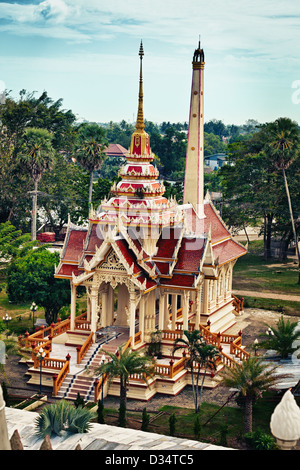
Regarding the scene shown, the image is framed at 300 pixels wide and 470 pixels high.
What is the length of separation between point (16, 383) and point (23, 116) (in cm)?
4231

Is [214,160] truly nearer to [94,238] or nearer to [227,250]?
[227,250]

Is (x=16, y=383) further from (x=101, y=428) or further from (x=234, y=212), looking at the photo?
(x=234, y=212)

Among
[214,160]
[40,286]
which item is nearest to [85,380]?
[40,286]

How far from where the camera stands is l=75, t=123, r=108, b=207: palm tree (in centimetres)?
5706

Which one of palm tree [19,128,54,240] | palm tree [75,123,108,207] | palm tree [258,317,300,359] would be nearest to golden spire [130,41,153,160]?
palm tree [258,317,300,359]

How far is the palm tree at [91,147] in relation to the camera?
5706cm

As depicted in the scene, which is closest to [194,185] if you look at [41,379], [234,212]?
[41,379]

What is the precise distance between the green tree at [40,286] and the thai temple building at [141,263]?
2638mm

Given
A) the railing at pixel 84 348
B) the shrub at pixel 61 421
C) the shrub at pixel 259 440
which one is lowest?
the shrub at pixel 259 440

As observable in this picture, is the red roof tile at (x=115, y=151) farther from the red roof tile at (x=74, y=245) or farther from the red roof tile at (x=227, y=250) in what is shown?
the red roof tile at (x=74, y=245)

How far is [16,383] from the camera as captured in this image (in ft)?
102

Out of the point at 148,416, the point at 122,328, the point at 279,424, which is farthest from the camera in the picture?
the point at 122,328

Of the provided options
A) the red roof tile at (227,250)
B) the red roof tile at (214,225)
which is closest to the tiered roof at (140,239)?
the red roof tile at (227,250)

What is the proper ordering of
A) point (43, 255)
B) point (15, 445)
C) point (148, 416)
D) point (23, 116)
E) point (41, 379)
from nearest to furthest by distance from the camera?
point (15, 445) → point (148, 416) → point (41, 379) → point (43, 255) → point (23, 116)
